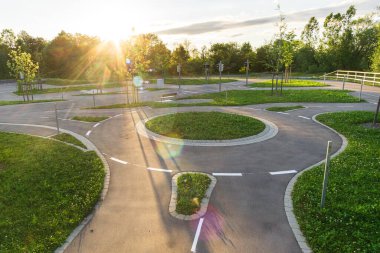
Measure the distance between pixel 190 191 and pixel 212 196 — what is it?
0.68 metres

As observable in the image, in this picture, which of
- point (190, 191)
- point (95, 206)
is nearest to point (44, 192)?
point (95, 206)

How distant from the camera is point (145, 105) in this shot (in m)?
24.8

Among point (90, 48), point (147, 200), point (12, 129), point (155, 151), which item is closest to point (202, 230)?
point (147, 200)

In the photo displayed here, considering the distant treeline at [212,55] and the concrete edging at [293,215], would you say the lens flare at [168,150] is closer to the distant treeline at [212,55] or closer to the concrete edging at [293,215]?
the concrete edging at [293,215]

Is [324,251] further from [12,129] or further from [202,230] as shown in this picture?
[12,129]

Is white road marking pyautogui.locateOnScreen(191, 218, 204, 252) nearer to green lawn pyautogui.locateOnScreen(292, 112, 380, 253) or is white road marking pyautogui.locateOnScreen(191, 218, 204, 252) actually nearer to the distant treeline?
green lawn pyautogui.locateOnScreen(292, 112, 380, 253)

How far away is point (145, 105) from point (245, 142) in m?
13.7

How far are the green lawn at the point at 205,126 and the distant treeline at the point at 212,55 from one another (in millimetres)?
39102

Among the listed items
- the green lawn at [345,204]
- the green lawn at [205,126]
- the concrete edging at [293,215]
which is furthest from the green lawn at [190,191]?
the green lawn at [205,126]

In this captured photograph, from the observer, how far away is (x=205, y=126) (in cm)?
1520

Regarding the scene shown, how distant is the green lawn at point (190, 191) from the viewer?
24.7 feet

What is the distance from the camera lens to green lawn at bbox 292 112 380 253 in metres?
6.03

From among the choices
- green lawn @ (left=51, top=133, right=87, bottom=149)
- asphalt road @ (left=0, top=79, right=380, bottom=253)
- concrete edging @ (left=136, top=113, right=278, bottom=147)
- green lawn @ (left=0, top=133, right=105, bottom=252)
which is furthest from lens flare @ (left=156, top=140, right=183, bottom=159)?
green lawn @ (left=51, top=133, right=87, bottom=149)

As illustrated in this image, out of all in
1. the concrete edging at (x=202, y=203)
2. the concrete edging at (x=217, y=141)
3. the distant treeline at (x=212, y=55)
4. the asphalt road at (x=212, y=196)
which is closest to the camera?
the asphalt road at (x=212, y=196)
